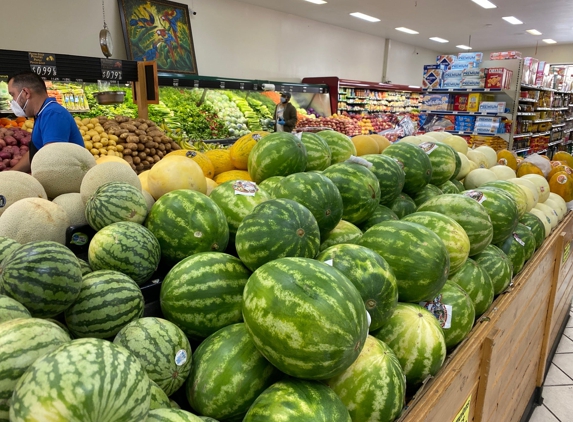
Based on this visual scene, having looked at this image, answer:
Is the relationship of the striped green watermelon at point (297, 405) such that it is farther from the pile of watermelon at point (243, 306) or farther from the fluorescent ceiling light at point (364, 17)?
the fluorescent ceiling light at point (364, 17)

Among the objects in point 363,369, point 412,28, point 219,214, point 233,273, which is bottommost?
point 363,369

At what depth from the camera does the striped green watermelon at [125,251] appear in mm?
1129

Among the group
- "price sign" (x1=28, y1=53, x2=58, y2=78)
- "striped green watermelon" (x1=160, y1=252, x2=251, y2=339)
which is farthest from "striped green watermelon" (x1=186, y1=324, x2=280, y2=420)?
"price sign" (x1=28, y1=53, x2=58, y2=78)

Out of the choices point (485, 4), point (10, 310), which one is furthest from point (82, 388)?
point (485, 4)

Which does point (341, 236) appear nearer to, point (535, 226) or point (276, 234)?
point (276, 234)

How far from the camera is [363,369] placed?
941 millimetres

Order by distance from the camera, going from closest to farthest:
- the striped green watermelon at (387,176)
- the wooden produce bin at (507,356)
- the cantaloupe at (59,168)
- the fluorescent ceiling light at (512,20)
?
the wooden produce bin at (507,356) < the cantaloupe at (59,168) < the striped green watermelon at (387,176) < the fluorescent ceiling light at (512,20)

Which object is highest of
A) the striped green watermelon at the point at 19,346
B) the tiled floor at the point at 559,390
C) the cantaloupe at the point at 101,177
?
the cantaloupe at the point at 101,177

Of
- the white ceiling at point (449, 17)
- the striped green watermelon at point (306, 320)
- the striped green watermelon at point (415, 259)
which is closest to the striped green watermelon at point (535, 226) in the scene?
the striped green watermelon at point (415, 259)

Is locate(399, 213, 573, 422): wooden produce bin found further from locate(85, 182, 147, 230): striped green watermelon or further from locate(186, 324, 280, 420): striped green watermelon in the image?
locate(85, 182, 147, 230): striped green watermelon

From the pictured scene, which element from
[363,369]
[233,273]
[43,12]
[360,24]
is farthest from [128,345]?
[360,24]

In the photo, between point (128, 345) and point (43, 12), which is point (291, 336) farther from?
point (43, 12)

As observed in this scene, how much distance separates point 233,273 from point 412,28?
12813 mm

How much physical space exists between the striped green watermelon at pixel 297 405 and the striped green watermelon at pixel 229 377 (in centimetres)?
7
